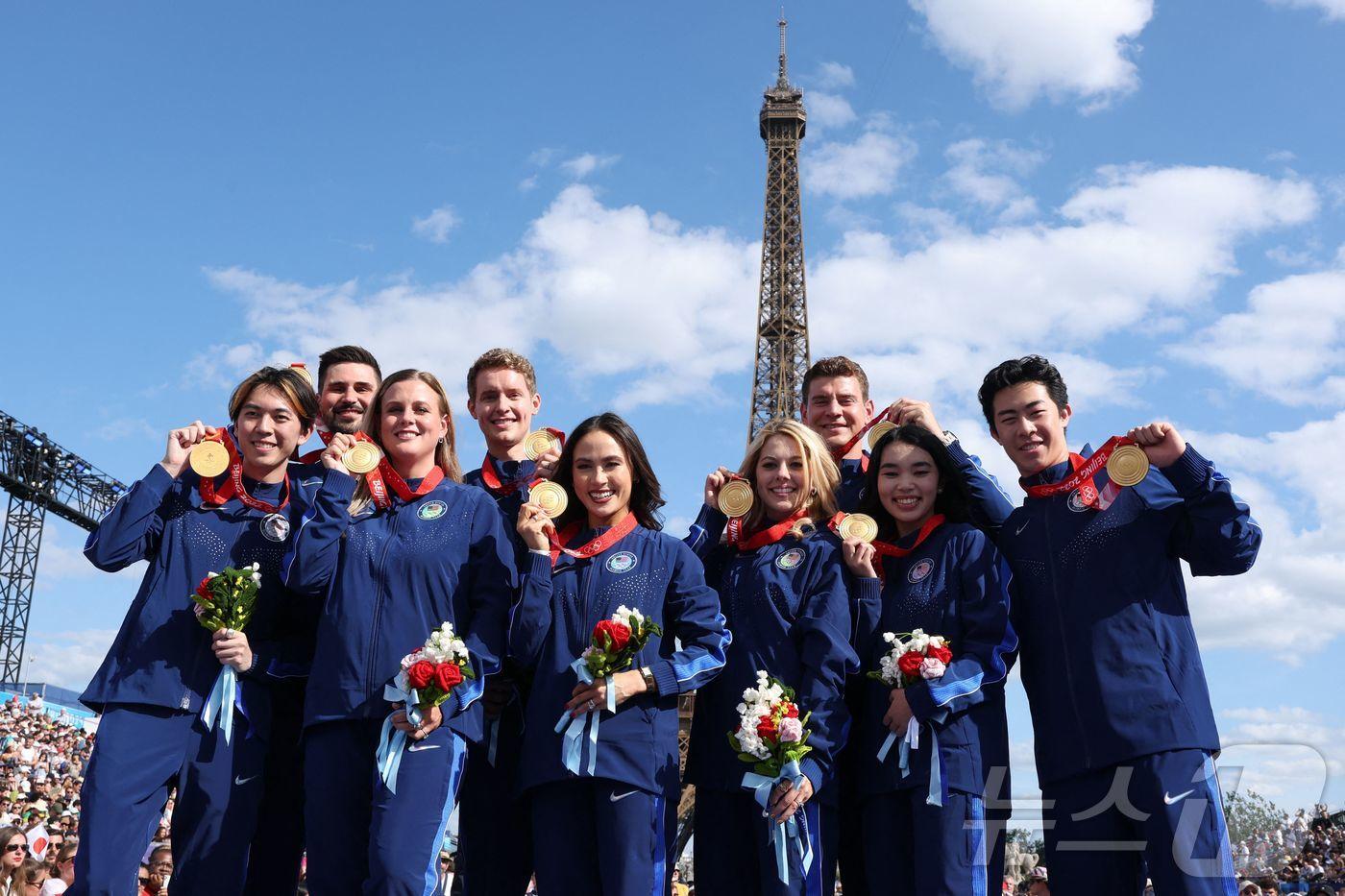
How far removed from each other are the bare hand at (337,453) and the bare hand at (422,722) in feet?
3.44

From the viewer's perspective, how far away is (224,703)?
4430 millimetres

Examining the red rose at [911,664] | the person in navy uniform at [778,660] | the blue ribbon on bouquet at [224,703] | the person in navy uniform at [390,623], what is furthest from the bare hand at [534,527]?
the red rose at [911,664]

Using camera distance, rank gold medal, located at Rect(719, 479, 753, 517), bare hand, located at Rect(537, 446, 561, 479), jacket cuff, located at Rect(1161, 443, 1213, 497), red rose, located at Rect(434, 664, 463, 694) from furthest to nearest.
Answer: bare hand, located at Rect(537, 446, 561, 479) < gold medal, located at Rect(719, 479, 753, 517) < jacket cuff, located at Rect(1161, 443, 1213, 497) < red rose, located at Rect(434, 664, 463, 694)

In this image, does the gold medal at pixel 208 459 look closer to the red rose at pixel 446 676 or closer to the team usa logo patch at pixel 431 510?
the team usa logo patch at pixel 431 510

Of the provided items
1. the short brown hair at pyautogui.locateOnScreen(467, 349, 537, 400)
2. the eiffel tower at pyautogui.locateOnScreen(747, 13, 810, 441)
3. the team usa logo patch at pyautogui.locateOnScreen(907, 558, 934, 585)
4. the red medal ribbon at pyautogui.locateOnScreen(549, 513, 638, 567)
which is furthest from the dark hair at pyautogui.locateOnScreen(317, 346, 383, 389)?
the eiffel tower at pyautogui.locateOnScreen(747, 13, 810, 441)

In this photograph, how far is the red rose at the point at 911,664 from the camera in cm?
425

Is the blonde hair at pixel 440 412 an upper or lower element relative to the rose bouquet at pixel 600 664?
upper

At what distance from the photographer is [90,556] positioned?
4641 mm

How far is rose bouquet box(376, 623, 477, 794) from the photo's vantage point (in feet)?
13.1

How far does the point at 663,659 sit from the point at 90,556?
2408mm

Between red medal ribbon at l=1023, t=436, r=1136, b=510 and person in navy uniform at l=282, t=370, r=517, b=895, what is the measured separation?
7.43 feet

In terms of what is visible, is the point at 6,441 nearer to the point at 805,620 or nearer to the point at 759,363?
the point at 759,363

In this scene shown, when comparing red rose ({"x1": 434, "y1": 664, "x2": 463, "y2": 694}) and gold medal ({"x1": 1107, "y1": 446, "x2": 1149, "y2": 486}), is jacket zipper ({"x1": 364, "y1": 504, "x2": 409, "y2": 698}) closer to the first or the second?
red rose ({"x1": 434, "y1": 664, "x2": 463, "y2": 694})

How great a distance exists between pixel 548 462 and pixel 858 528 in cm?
149
